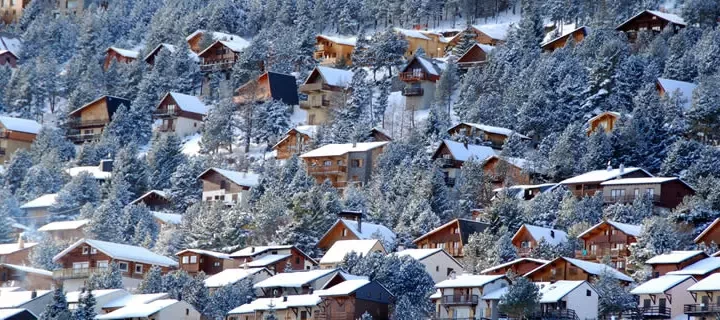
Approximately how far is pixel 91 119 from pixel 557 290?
6422cm

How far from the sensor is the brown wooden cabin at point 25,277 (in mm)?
95938

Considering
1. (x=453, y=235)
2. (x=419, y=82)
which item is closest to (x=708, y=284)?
(x=453, y=235)

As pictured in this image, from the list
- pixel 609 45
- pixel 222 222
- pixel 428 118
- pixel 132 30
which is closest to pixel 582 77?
pixel 609 45

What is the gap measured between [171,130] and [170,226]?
26.3 metres

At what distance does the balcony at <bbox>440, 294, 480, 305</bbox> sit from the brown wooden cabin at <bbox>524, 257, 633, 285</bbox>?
12.5 feet

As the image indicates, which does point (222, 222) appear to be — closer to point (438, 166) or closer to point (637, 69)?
point (438, 166)

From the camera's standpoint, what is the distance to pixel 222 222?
99688 mm

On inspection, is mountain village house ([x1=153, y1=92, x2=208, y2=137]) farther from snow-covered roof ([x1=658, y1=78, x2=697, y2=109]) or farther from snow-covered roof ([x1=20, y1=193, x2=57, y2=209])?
snow-covered roof ([x1=658, y1=78, x2=697, y2=109])

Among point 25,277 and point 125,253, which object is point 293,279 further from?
point 25,277

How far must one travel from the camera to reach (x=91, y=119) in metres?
133

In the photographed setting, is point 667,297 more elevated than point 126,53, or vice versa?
point 126,53

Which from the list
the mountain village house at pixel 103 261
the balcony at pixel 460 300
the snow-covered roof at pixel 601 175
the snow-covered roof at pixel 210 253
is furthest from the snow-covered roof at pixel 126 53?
the balcony at pixel 460 300

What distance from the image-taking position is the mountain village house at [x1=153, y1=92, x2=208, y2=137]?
129000mm

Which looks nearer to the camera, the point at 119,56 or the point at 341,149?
the point at 341,149
